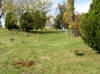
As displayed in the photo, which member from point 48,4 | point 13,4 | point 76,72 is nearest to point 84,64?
point 76,72

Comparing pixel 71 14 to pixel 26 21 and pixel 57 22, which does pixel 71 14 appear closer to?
pixel 26 21

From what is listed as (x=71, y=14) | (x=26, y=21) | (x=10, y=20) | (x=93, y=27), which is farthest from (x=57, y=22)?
(x=93, y=27)

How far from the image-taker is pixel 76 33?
14.6m

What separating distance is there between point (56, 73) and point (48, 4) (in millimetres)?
28717

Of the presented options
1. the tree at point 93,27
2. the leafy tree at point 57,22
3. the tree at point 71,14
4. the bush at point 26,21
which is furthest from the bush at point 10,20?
the leafy tree at point 57,22

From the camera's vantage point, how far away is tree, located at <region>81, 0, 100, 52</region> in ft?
18.9

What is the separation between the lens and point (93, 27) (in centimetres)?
581

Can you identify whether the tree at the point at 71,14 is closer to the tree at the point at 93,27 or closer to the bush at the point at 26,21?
the tree at the point at 93,27

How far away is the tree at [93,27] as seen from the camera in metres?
5.75

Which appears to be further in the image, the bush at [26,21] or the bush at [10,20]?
the bush at [26,21]

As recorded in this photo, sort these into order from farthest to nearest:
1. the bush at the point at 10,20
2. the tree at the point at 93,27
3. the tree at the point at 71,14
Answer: the bush at the point at 10,20 < the tree at the point at 71,14 < the tree at the point at 93,27

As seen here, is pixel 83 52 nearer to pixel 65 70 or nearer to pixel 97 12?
pixel 97 12

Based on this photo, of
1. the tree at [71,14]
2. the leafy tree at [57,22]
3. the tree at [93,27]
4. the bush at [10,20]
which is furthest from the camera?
the leafy tree at [57,22]

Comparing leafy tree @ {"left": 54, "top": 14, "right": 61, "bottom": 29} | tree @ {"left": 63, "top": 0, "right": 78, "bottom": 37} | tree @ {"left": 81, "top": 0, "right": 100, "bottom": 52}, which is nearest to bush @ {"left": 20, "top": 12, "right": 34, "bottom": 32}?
tree @ {"left": 63, "top": 0, "right": 78, "bottom": 37}
